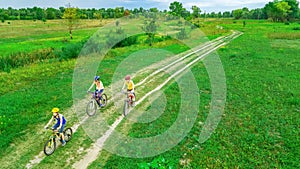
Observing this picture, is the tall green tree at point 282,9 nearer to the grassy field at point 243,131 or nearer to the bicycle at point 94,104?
the grassy field at point 243,131

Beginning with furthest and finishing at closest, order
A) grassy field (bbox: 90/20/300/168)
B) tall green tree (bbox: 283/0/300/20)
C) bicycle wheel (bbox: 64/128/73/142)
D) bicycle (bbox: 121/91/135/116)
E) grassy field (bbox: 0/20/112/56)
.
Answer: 1. tall green tree (bbox: 283/0/300/20)
2. grassy field (bbox: 0/20/112/56)
3. bicycle (bbox: 121/91/135/116)
4. bicycle wheel (bbox: 64/128/73/142)
5. grassy field (bbox: 90/20/300/168)

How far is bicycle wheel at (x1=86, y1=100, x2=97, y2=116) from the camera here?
35.8 ft

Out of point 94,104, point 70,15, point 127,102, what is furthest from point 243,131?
point 70,15

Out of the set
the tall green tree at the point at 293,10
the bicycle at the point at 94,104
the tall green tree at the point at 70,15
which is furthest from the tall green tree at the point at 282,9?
the bicycle at the point at 94,104

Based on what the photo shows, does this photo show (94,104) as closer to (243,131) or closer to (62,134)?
(62,134)

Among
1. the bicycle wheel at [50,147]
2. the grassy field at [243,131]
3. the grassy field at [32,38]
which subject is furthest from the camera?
Result: the grassy field at [32,38]

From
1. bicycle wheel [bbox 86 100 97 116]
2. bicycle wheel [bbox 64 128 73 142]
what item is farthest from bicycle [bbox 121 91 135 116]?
bicycle wheel [bbox 64 128 73 142]

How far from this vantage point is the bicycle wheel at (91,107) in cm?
1090

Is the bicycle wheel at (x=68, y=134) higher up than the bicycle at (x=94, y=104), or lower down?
lower down

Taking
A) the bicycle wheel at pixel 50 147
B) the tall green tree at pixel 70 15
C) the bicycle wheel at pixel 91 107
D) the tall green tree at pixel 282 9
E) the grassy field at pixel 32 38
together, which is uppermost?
the tall green tree at pixel 282 9

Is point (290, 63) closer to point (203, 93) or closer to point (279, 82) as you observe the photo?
point (279, 82)

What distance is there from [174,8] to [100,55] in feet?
173

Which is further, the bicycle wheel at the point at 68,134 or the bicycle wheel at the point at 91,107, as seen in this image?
the bicycle wheel at the point at 91,107

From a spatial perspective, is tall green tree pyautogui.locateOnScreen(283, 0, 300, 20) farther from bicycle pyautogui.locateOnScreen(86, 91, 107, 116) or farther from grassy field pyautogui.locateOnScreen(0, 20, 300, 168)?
bicycle pyautogui.locateOnScreen(86, 91, 107, 116)
